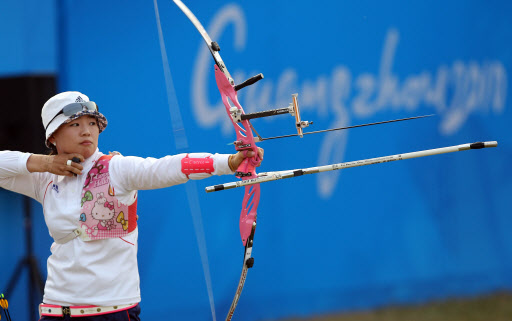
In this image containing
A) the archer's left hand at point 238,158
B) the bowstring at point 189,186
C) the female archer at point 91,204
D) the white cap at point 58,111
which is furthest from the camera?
the bowstring at point 189,186

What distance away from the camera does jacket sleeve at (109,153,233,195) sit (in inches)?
79.8

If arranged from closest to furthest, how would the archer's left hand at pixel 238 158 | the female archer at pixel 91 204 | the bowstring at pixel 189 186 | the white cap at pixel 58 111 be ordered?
the archer's left hand at pixel 238 158, the female archer at pixel 91 204, the white cap at pixel 58 111, the bowstring at pixel 189 186

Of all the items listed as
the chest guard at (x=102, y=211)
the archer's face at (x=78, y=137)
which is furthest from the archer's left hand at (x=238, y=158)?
the archer's face at (x=78, y=137)

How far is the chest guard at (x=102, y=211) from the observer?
6.94 ft

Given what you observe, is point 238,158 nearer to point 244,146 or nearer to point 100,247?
point 244,146

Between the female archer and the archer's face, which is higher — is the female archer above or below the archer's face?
below

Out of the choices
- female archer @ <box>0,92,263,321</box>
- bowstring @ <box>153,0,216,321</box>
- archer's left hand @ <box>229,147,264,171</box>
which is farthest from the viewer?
bowstring @ <box>153,0,216,321</box>

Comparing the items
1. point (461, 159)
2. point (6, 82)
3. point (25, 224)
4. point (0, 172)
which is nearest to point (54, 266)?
point (0, 172)

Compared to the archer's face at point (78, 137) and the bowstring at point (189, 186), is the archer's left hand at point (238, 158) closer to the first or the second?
the archer's face at point (78, 137)

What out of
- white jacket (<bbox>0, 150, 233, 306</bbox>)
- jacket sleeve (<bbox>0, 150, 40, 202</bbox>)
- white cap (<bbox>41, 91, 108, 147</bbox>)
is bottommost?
white jacket (<bbox>0, 150, 233, 306</bbox>)

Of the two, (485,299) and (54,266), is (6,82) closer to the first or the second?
(54,266)

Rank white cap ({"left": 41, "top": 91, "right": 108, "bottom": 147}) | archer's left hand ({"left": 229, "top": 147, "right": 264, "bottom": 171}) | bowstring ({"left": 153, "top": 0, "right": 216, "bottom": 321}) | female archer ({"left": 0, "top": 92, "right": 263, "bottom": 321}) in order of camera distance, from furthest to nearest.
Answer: bowstring ({"left": 153, "top": 0, "right": 216, "bottom": 321}) < white cap ({"left": 41, "top": 91, "right": 108, "bottom": 147}) < female archer ({"left": 0, "top": 92, "right": 263, "bottom": 321}) < archer's left hand ({"left": 229, "top": 147, "right": 264, "bottom": 171})

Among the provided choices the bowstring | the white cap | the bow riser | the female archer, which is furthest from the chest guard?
the bowstring

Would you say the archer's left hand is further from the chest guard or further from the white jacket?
the chest guard
